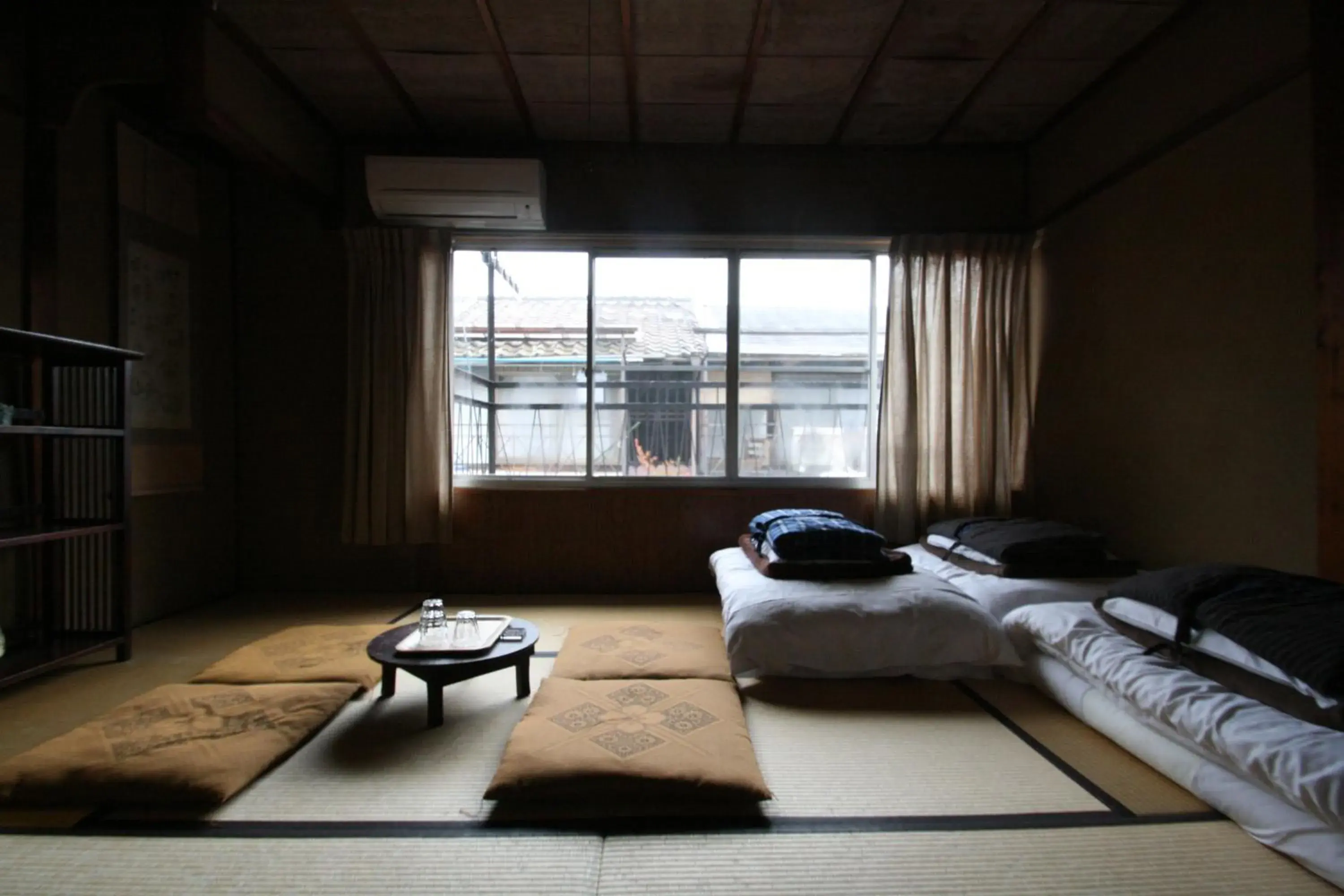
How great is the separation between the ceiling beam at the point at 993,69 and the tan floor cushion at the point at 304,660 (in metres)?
3.49

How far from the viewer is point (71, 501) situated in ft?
8.23

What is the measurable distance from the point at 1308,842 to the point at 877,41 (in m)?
2.97

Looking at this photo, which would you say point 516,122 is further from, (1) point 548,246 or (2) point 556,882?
(2) point 556,882

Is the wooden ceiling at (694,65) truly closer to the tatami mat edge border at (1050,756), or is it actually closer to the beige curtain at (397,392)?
the beige curtain at (397,392)

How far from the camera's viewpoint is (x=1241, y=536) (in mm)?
2270

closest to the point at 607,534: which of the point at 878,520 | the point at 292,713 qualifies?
the point at 878,520

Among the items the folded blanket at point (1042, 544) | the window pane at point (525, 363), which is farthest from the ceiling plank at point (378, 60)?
the folded blanket at point (1042, 544)

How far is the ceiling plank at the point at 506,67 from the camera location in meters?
2.47

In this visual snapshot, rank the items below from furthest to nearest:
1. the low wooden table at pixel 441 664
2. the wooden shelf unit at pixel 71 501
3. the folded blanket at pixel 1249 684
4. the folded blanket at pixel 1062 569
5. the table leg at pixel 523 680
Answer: the folded blanket at pixel 1062 569 < the wooden shelf unit at pixel 71 501 < the table leg at pixel 523 680 < the low wooden table at pixel 441 664 < the folded blanket at pixel 1249 684

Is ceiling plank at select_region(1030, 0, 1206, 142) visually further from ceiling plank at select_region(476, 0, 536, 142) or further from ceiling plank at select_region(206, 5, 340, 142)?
ceiling plank at select_region(206, 5, 340, 142)

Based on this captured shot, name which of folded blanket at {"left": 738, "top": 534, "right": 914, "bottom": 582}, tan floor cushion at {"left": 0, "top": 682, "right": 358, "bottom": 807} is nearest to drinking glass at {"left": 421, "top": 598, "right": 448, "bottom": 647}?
tan floor cushion at {"left": 0, "top": 682, "right": 358, "bottom": 807}

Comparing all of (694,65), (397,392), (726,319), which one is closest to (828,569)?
(726,319)

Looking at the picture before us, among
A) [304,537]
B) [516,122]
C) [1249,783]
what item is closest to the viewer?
→ [1249,783]

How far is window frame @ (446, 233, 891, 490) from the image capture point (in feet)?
11.9
